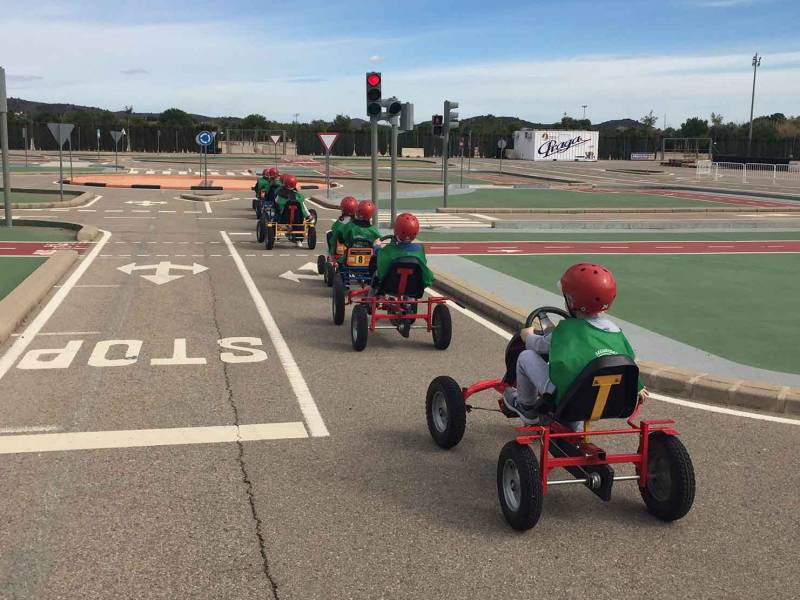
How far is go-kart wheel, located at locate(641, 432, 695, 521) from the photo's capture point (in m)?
4.62

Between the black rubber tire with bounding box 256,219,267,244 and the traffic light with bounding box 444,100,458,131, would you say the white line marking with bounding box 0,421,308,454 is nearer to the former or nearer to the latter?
the black rubber tire with bounding box 256,219,267,244

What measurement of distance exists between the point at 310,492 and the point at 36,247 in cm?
1271

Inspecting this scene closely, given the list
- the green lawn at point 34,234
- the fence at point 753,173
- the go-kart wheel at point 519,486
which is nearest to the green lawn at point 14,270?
the green lawn at point 34,234

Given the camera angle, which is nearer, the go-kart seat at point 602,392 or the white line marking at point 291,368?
the go-kart seat at point 602,392

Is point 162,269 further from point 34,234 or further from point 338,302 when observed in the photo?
point 34,234

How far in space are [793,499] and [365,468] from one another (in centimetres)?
257

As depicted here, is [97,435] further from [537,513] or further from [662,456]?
[662,456]

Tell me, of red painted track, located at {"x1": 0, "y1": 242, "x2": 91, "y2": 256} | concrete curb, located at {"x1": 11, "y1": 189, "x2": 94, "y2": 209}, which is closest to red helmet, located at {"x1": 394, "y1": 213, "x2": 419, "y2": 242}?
red painted track, located at {"x1": 0, "y1": 242, "x2": 91, "y2": 256}

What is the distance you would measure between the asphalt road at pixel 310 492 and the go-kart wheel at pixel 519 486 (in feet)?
0.38

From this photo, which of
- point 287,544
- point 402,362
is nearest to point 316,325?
point 402,362

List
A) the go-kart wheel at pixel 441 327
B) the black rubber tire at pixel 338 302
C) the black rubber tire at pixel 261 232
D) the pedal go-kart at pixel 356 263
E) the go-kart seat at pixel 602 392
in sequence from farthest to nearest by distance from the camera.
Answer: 1. the black rubber tire at pixel 261 232
2. the pedal go-kart at pixel 356 263
3. the black rubber tire at pixel 338 302
4. the go-kart wheel at pixel 441 327
5. the go-kart seat at pixel 602 392

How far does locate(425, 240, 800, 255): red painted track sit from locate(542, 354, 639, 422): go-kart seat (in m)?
11.8

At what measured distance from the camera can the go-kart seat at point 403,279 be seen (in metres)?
8.65

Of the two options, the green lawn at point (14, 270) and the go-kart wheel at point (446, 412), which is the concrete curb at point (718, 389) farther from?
the green lawn at point (14, 270)
